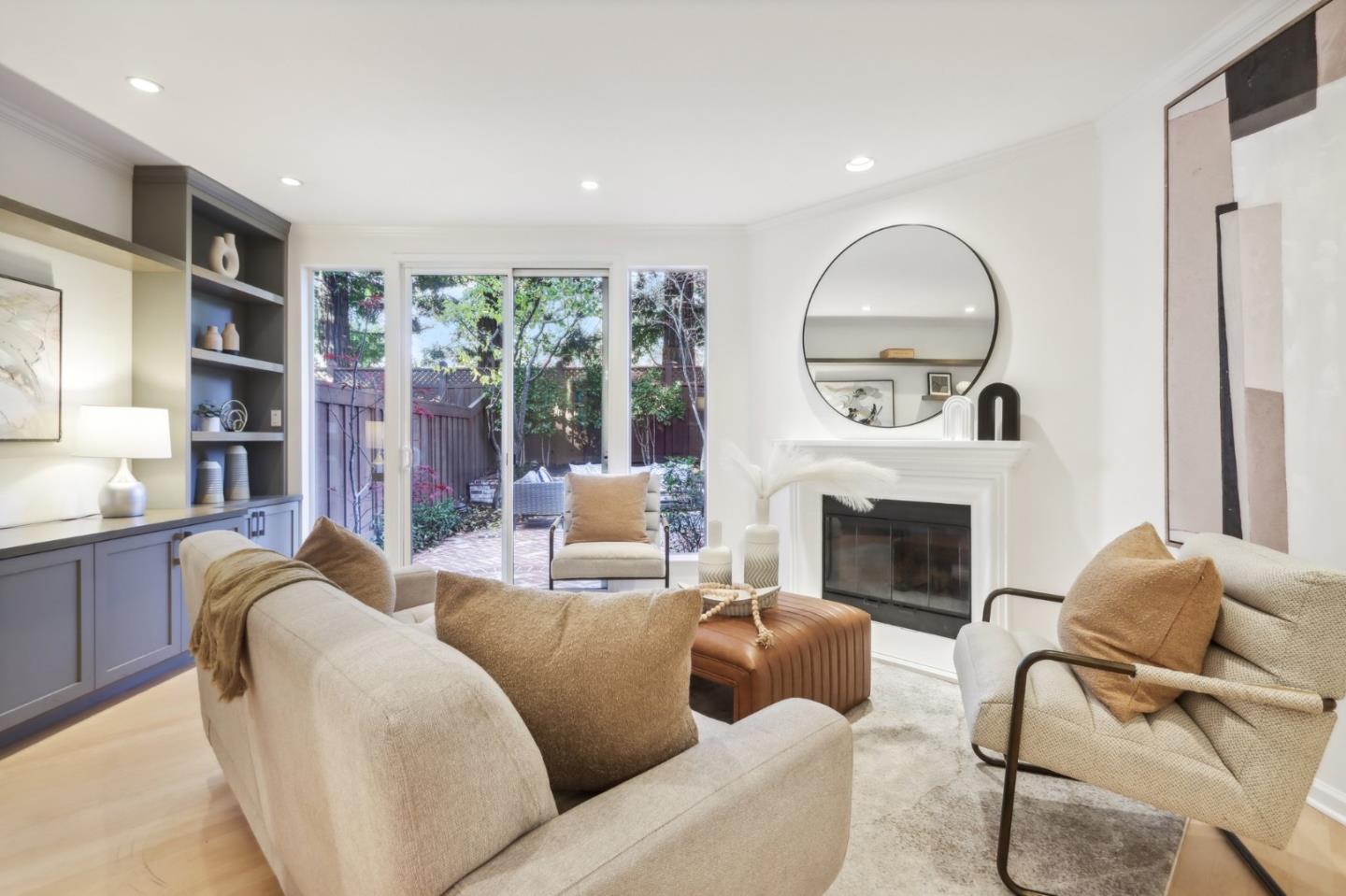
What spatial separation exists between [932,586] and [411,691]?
310cm

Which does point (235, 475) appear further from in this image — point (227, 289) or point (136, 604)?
point (136, 604)

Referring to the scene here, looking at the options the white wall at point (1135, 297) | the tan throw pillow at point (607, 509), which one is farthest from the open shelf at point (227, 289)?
the white wall at point (1135, 297)

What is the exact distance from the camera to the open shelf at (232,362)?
3496mm

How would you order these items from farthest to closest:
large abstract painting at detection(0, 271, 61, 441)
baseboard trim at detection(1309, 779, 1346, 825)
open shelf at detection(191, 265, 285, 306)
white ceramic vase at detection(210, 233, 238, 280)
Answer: white ceramic vase at detection(210, 233, 238, 280) → open shelf at detection(191, 265, 285, 306) → large abstract painting at detection(0, 271, 61, 441) → baseboard trim at detection(1309, 779, 1346, 825)

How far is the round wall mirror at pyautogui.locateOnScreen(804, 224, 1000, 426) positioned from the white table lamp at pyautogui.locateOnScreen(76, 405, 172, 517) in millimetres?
3521

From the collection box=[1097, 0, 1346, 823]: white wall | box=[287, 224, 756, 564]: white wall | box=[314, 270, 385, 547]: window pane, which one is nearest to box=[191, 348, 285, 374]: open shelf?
box=[287, 224, 756, 564]: white wall

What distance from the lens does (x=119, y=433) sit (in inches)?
115

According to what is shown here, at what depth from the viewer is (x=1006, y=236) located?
10.3 feet

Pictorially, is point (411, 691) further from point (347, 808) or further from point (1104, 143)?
point (1104, 143)

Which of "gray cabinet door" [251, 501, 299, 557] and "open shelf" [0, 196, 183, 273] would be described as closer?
"open shelf" [0, 196, 183, 273]

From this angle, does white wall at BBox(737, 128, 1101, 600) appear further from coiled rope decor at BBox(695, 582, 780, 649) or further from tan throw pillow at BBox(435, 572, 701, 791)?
tan throw pillow at BBox(435, 572, 701, 791)

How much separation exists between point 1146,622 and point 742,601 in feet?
4.10

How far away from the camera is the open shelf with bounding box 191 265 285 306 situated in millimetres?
3473

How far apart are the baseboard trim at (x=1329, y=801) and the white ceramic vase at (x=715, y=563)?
195 cm
